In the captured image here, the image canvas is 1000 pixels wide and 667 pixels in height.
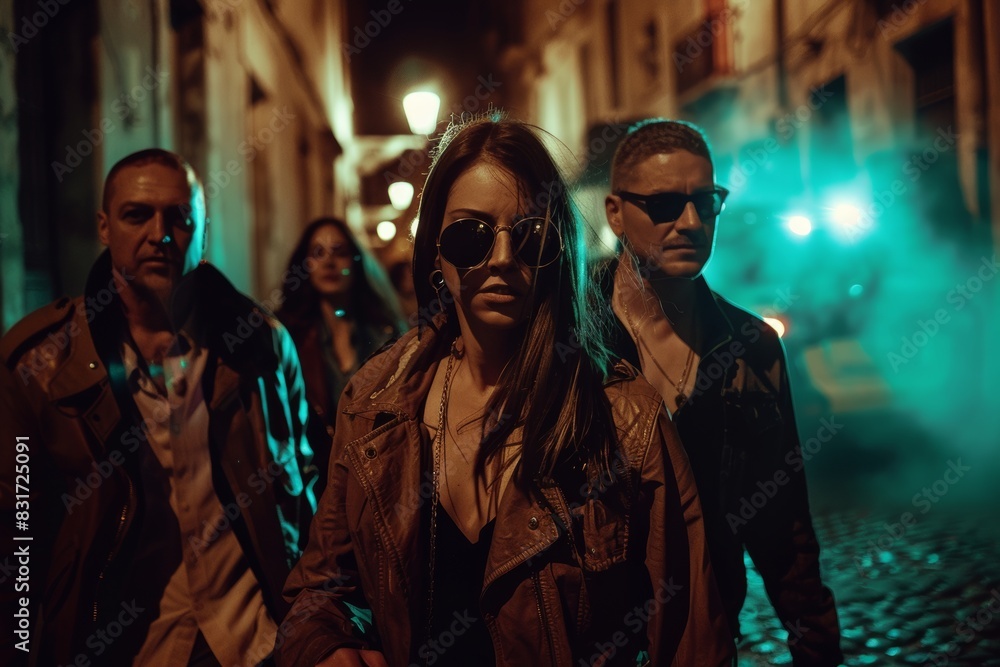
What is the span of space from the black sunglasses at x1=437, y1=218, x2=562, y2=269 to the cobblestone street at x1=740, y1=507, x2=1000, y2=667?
314 cm

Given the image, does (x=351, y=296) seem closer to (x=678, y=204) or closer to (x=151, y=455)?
(x=151, y=455)

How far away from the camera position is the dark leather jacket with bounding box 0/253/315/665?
249cm

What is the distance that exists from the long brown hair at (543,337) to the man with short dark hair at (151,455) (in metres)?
1.23

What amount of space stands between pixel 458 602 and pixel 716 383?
3.78ft

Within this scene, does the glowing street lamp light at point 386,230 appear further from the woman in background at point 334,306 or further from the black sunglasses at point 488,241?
the black sunglasses at point 488,241

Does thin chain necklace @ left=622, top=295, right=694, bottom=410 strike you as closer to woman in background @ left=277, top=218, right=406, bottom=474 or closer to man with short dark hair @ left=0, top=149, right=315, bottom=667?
man with short dark hair @ left=0, top=149, right=315, bottom=667

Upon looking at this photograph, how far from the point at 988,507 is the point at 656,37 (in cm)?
1623

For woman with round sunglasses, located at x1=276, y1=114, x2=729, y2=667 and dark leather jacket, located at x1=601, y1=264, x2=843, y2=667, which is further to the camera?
A: dark leather jacket, located at x1=601, y1=264, x2=843, y2=667

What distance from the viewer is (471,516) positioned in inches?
73.9

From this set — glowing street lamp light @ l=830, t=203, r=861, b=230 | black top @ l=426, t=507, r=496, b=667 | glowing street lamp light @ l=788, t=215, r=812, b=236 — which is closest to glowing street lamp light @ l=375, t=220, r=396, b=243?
glowing street lamp light @ l=830, t=203, r=861, b=230

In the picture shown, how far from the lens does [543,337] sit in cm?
192

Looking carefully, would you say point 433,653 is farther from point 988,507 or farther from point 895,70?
point 895,70

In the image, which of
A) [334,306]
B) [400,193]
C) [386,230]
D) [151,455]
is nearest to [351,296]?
[334,306]

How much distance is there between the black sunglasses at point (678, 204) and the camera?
2.60m
